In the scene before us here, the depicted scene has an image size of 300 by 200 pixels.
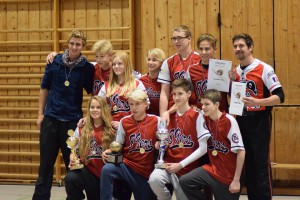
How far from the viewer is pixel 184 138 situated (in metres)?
4.22

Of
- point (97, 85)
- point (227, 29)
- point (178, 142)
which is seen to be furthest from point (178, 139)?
point (227, 29)

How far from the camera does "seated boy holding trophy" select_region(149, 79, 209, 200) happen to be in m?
4.12

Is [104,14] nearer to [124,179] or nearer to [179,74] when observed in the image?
[179,74]

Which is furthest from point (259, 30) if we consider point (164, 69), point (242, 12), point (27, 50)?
point (27, 50)

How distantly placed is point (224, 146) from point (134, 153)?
0.79m

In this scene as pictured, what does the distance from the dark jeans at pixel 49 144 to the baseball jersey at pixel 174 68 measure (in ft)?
3.12

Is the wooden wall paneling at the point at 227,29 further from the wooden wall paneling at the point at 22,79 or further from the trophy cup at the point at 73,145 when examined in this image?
the wooden wall paneling at the point at 22,79

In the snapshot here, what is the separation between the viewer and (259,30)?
20.6 ft

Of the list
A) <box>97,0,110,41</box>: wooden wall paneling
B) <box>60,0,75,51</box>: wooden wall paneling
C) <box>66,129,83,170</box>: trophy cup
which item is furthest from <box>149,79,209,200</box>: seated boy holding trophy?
<box>60,0,75,51</box>: wooden wall paneling

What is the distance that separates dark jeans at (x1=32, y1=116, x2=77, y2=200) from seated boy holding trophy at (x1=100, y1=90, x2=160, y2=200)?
0.54 m

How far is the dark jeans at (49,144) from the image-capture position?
4703mm

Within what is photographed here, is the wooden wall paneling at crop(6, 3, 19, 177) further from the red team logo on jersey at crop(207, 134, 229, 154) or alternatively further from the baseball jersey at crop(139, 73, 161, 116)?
the red team logo on jersey at crop(207, 134, 229, 154)

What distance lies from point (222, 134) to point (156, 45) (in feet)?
8.95

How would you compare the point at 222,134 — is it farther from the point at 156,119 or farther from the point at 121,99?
the point at 121,99
